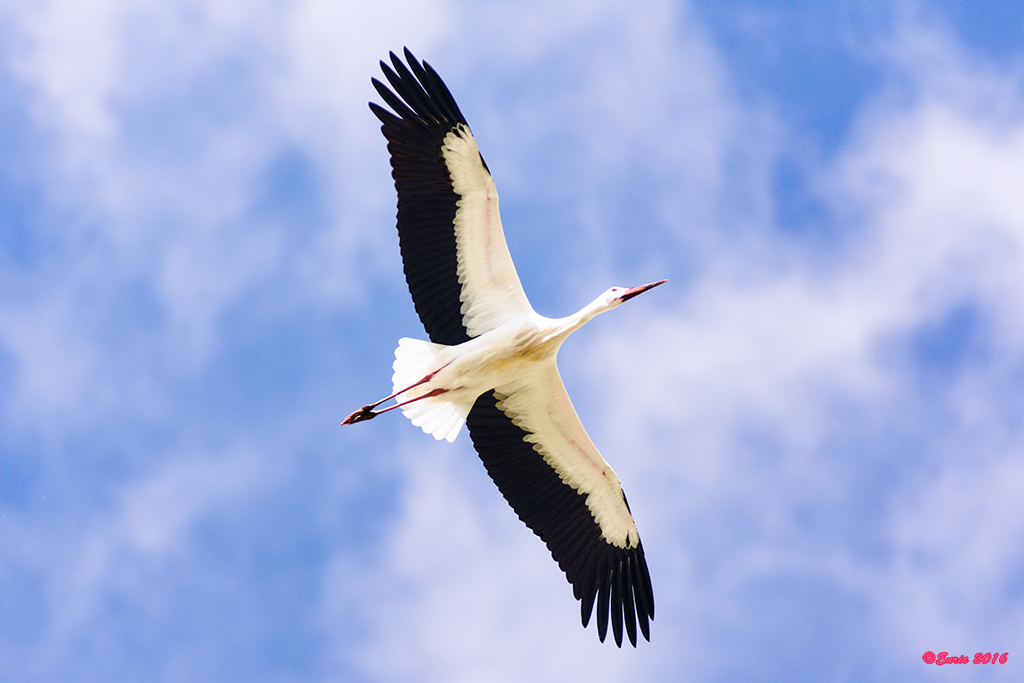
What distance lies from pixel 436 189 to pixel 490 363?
1.41 meters

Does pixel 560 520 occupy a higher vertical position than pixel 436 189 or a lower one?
lower

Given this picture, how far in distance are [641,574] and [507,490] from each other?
133 centimetres

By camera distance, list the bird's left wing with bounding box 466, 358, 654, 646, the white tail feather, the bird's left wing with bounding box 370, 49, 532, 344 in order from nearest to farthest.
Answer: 1. the bird's left wing with bounding box 370, 49, 532, 344
2. the white tail feather
3. the bird's left wing with bounding box 466, 358, 654, 646

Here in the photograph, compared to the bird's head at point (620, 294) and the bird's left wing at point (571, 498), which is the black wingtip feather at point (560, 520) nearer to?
the bird's left wing at point (571, 498)

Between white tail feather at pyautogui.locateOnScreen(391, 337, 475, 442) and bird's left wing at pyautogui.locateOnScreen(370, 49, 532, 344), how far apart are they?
389 millimetres

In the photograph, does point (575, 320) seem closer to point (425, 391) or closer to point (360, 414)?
point (425, 391)

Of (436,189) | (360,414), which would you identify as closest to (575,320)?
(436,189)

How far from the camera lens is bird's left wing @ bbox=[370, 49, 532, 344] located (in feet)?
26.0

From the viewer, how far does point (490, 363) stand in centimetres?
805

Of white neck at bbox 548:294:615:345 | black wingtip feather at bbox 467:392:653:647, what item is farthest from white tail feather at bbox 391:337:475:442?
white neck at bbox 548:294:615:345

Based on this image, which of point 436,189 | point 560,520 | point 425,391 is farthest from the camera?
point 560,520

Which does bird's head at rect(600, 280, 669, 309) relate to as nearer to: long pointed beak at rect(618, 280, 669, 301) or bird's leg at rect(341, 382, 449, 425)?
long pointed beak at rect(618, 280, 669, 301)

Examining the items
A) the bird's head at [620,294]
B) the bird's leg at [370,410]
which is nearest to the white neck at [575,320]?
the bird's head at [620,294]

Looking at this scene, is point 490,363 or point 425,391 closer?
point 490,363
